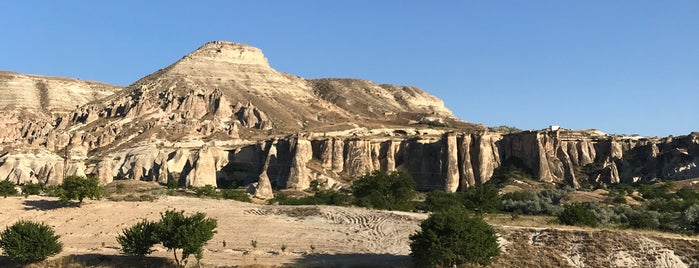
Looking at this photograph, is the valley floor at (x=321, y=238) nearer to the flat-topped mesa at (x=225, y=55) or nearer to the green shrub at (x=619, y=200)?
the green shrub at (x=619, y=200)

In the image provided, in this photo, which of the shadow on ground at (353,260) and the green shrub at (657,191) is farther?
the green shrub at (657,191)

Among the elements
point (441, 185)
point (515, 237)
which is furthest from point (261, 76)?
point (515, 237)

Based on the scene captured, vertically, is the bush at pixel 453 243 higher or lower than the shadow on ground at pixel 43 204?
lower

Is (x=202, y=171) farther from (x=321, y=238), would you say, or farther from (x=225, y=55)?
(x=225, y=55)

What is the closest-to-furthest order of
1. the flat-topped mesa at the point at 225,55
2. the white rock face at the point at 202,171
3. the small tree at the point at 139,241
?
the small tree at the point at 139,241 → the white rock face at the point at 202,171 → the flat-topped mesa at the point at 225,55

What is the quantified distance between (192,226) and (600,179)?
2866 inches

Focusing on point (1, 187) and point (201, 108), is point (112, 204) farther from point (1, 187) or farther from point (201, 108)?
point (201, 108)

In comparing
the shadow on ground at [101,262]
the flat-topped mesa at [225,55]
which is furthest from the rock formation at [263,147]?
the shadow on ground at [101,262]

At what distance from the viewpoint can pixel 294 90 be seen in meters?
158

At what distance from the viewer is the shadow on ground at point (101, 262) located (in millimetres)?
27250

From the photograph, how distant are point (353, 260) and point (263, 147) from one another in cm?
6949

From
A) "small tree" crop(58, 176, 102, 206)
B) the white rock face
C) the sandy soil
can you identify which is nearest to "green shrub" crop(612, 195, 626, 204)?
the sandy soil

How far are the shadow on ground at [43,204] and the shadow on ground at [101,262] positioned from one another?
14028 mm

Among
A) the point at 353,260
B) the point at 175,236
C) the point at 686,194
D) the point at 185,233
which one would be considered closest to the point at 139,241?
the point at 175,236
